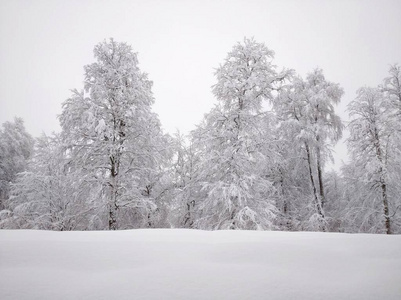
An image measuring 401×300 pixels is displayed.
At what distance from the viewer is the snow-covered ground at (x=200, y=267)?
5.16ft

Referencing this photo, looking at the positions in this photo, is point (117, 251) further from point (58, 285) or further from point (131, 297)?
point (131, 297)

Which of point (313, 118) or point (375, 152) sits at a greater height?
point (313, 118)

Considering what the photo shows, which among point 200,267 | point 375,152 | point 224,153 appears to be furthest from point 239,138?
point 200,267

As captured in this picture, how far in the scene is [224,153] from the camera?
9375mm

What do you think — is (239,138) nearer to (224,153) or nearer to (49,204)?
(224,153)

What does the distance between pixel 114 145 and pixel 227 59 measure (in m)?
5.77

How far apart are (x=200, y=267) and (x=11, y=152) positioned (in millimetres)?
21914

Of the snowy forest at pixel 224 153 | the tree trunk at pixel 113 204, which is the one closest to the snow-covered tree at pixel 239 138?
the snowy forest at pixel 224 153

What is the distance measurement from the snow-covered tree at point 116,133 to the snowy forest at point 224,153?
0.14ft

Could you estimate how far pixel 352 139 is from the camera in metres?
11.3

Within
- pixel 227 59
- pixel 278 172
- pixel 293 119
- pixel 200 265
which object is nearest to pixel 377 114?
pixel 293 119

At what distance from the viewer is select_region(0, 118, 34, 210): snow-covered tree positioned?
58.0 ft

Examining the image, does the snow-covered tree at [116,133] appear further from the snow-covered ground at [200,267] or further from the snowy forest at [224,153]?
the snow-covered ground at [200,267]

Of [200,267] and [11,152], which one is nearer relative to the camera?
[200,267]
